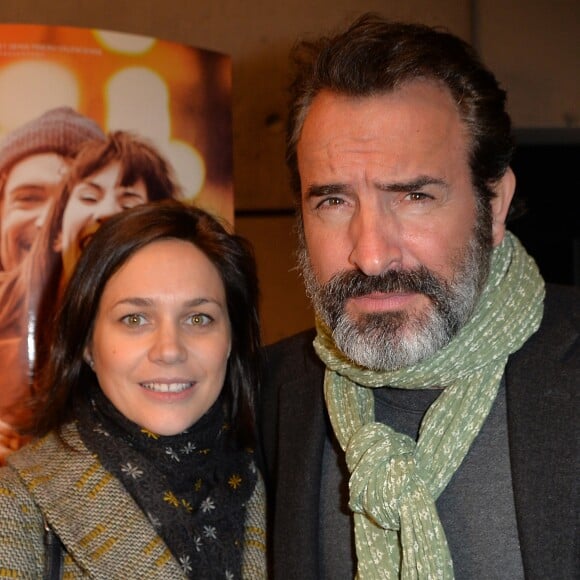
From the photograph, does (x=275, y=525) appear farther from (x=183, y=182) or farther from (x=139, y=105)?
(x=139, y=105)

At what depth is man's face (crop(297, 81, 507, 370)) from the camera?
163cm

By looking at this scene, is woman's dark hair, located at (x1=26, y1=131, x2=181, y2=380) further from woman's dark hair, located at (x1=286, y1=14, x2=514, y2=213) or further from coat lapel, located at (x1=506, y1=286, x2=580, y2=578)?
coat lapel, located at (x1=506, y1=286, x2=580, y2=578)

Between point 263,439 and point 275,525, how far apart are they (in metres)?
0.26

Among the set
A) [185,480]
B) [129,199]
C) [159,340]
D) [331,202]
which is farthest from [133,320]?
[129,199]

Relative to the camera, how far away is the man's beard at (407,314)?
1.64 meters

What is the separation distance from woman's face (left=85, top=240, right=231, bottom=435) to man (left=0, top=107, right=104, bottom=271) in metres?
0.49

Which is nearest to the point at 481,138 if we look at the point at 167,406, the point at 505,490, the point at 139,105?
the point at 505,490

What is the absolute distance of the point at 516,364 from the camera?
5.43ft

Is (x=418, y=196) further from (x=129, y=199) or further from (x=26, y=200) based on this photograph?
(x=26, y=200)

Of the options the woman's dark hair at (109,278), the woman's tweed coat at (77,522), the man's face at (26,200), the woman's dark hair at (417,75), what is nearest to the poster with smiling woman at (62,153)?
the man's face at (26,200)

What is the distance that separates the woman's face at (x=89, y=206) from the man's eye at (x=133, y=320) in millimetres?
495

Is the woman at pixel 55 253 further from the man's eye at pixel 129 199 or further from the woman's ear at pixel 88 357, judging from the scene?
the woman's ear at pixel 88 357

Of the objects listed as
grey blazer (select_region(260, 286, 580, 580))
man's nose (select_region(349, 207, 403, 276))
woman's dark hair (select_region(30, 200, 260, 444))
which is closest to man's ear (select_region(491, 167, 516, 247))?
grey blazer (select_region(260, 286, 580, 580))

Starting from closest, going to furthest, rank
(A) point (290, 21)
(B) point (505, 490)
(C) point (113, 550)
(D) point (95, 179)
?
(B) point (505, 490) < (C) point (113, 550) < (D) point (95, 179) < (A) point (290, 21)
